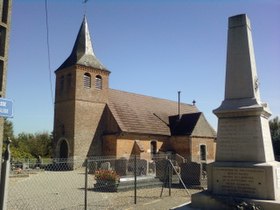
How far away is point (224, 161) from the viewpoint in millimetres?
7910

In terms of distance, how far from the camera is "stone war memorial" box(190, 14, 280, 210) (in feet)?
23.6

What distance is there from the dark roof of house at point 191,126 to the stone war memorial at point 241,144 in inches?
929

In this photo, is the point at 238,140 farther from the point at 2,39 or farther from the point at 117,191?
the point at 117,191

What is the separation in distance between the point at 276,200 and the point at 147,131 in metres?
23.8

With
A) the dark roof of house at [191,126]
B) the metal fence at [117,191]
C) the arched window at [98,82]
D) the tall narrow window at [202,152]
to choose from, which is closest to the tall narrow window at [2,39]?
the metal fence at [117,191]

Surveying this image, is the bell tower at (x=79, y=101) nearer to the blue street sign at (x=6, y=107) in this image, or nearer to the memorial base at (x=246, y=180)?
the memorial base at (x=246, y=180)

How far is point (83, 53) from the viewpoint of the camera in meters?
30.9

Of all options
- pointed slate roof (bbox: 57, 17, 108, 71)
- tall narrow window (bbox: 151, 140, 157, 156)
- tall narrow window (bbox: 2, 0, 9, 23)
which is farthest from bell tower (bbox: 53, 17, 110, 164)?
tall narrow window (bbox: 2, 0, 9, 23)

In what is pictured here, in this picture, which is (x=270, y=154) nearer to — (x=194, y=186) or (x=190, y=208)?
(x=190, y=208)

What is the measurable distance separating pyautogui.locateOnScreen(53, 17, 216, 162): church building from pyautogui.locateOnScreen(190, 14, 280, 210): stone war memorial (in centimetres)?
2009

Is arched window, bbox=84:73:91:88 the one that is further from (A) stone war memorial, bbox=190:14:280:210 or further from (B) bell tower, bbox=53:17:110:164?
(A) stone war memorial, bbox=190:14:280:210

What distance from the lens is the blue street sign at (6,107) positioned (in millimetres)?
5406

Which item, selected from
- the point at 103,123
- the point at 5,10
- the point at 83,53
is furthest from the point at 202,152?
the point at 5,10

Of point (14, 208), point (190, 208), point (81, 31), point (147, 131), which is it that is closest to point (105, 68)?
point (81, 31)
